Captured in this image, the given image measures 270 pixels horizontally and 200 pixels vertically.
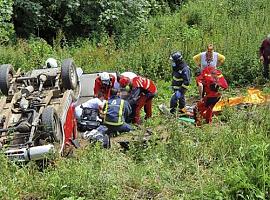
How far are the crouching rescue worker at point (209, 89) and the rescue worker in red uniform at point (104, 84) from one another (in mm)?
1655

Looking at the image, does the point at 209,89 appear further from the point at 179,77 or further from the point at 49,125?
the point at 49,125

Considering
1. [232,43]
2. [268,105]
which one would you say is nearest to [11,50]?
[232,43]

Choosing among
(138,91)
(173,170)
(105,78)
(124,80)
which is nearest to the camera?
(173,170)

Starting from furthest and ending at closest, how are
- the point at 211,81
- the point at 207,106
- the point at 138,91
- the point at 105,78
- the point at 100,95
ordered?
the point at 138,91, the point at 100,95, the point at 105,78, the point at 207,106, the point at 211,81

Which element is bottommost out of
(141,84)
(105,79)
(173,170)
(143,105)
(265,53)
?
(143,105)

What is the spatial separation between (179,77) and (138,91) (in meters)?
0.83

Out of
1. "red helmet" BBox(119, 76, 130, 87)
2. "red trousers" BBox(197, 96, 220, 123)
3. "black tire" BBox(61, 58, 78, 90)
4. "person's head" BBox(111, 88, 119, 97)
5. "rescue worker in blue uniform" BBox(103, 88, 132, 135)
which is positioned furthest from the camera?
"red helmet" BBox(119, 76, 130, 87)

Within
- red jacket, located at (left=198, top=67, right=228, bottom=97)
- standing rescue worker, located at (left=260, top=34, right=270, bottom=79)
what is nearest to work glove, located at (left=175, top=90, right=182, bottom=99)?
red jacket, located at (left=198, top=67, right=228, bottom=97)

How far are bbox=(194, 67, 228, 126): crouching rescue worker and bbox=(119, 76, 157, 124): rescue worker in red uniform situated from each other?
3.60 ft

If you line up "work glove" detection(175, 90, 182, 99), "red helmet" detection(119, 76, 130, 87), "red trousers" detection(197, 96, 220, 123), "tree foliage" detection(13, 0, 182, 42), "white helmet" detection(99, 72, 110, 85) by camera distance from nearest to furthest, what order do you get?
"red trousers" detection(197, 96, 220, 123), "white helmet" detection(99, 72, 110, 85), "red helmet" detection(119, 76, 130, 87), "work glove" detection(175, 90, 182, 99), "tree foliage" detection(13, 0, 182, 42)

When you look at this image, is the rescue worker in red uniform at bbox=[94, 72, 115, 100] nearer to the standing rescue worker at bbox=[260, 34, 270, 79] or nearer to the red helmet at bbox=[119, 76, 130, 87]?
the red helmet at bbox=[119, 76, 130, 87]

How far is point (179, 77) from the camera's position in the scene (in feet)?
33.2

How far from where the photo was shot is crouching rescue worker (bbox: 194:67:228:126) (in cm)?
934

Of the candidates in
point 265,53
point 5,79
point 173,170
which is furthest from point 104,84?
point 173,170
